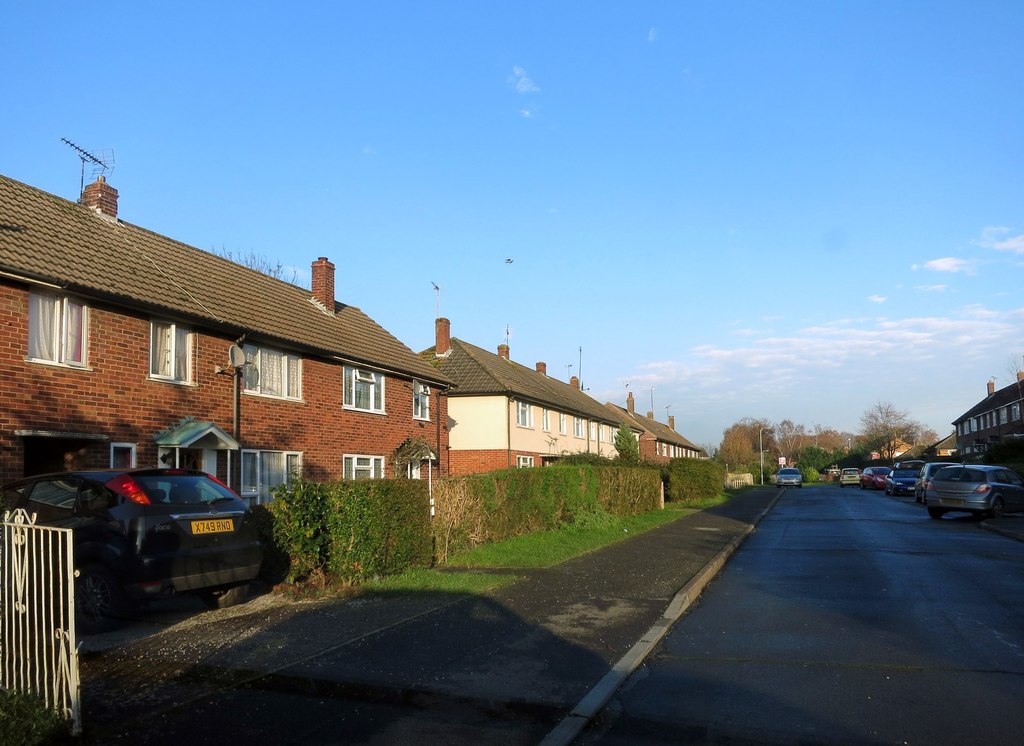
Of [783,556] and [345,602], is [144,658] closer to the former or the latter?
[345,602]

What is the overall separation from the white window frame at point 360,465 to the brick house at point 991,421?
4803 centimetres

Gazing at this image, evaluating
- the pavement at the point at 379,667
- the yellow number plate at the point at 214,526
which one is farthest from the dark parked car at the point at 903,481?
the yellow number plate at the point at 214,526

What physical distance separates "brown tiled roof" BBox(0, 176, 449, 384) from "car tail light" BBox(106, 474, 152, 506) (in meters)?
6.13

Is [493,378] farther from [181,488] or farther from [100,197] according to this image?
[181,488]

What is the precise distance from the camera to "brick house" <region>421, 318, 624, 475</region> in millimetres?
33812

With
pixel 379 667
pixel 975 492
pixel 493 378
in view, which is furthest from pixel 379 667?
pixel 493 378

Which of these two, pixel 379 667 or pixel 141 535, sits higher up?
pixel 141 535

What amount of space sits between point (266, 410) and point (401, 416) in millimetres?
6502

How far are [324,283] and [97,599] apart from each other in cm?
1700

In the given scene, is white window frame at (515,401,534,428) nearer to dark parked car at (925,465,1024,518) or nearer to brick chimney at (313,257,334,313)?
brick chimney at (313,257,334,313)

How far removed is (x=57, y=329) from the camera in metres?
13.3

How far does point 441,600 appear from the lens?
29.5 feet

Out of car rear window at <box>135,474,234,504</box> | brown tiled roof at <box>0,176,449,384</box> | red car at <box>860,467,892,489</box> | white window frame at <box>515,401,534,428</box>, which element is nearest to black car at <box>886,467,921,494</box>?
red car at <box>860,467,892,489</box>

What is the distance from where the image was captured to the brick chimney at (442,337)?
37812mm
